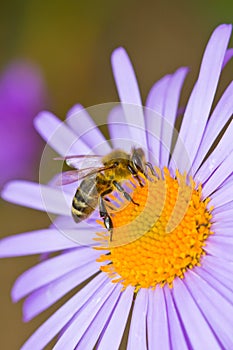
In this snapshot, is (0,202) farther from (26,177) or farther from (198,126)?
(198,126)

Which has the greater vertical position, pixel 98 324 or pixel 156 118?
pixel 156 118

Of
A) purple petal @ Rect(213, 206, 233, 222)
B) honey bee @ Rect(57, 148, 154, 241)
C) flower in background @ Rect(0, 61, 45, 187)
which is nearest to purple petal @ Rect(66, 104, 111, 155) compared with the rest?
honey bee @ Rect(57, 148, 154, 241)

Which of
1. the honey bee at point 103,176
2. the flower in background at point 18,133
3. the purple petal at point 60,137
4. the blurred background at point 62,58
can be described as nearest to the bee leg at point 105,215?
the honey bee at point 103,176

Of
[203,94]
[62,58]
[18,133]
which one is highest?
[62,58]

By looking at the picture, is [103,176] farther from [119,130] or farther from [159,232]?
[119,130]

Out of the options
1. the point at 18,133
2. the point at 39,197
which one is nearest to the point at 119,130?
the point at 39,197

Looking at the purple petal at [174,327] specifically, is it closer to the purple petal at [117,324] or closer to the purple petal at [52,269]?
the purple petal at [117,324]
